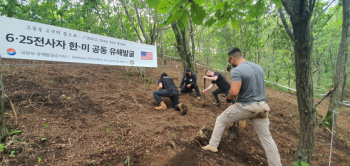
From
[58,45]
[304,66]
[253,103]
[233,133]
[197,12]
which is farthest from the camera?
[58,45]

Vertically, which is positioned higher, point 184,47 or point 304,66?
point 184,47

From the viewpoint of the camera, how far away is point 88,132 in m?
2.61

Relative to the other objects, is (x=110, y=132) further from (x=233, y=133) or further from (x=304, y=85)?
(x=304, y=85)

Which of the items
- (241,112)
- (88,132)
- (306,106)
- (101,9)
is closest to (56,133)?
(88,132)

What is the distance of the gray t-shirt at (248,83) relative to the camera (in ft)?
7.11

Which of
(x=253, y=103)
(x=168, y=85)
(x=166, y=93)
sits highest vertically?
(x=168, y=85)

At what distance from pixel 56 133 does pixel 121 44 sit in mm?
3423

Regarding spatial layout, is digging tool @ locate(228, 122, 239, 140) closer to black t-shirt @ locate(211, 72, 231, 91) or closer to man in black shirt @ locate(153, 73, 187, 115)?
man in black shirt @ locate(153, 73, 187, 115)

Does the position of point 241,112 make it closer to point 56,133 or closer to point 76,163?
point 76,163

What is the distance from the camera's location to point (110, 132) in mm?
2734

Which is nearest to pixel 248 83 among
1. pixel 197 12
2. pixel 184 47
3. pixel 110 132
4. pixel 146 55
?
pixel 197 12

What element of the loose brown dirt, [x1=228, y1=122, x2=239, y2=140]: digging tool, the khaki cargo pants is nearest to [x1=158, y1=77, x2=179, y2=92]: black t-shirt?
the loose brown dirt

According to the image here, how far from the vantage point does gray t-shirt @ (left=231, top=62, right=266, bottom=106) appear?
2.17m

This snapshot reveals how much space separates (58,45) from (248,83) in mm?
4569
